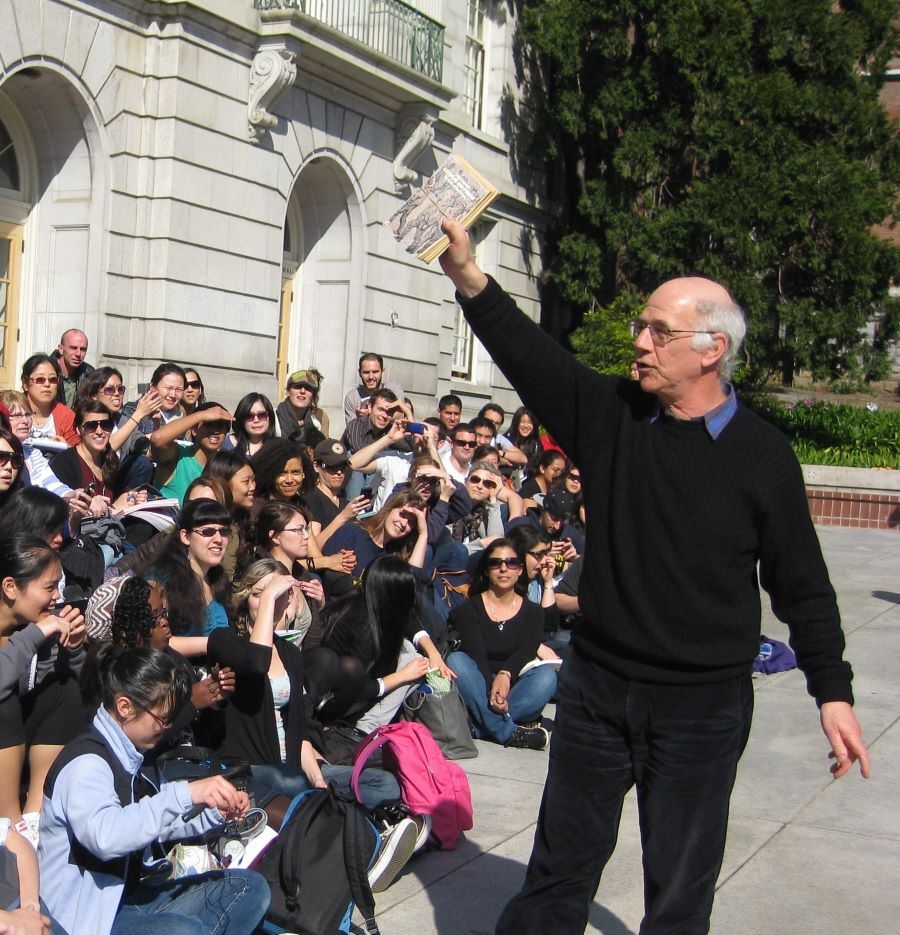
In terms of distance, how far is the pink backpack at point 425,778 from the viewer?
17.8 feet

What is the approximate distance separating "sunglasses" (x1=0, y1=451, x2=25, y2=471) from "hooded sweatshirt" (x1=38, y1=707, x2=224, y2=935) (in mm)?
2392

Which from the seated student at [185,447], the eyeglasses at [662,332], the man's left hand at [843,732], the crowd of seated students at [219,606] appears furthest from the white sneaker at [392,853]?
the seated student at [185,447]

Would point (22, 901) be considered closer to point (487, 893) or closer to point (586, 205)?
point (487, 893)

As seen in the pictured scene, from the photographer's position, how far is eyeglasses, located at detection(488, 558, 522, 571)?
755 centimetres

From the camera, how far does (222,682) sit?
5016 mm

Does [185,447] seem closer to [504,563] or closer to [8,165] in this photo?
[504,563]

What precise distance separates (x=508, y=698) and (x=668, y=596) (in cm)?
430

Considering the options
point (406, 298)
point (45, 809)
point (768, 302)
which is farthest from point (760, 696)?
point (768, 302)

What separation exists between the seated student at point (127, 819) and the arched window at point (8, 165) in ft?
34.4

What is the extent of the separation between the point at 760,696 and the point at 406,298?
399 inches

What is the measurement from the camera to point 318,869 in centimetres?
439

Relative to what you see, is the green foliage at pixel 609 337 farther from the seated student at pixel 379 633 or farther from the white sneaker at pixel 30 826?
the white sneaker at pixel 30 826

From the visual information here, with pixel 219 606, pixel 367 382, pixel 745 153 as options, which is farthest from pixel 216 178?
pixel 745 153

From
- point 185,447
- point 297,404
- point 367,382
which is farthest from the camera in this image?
point 367,382
